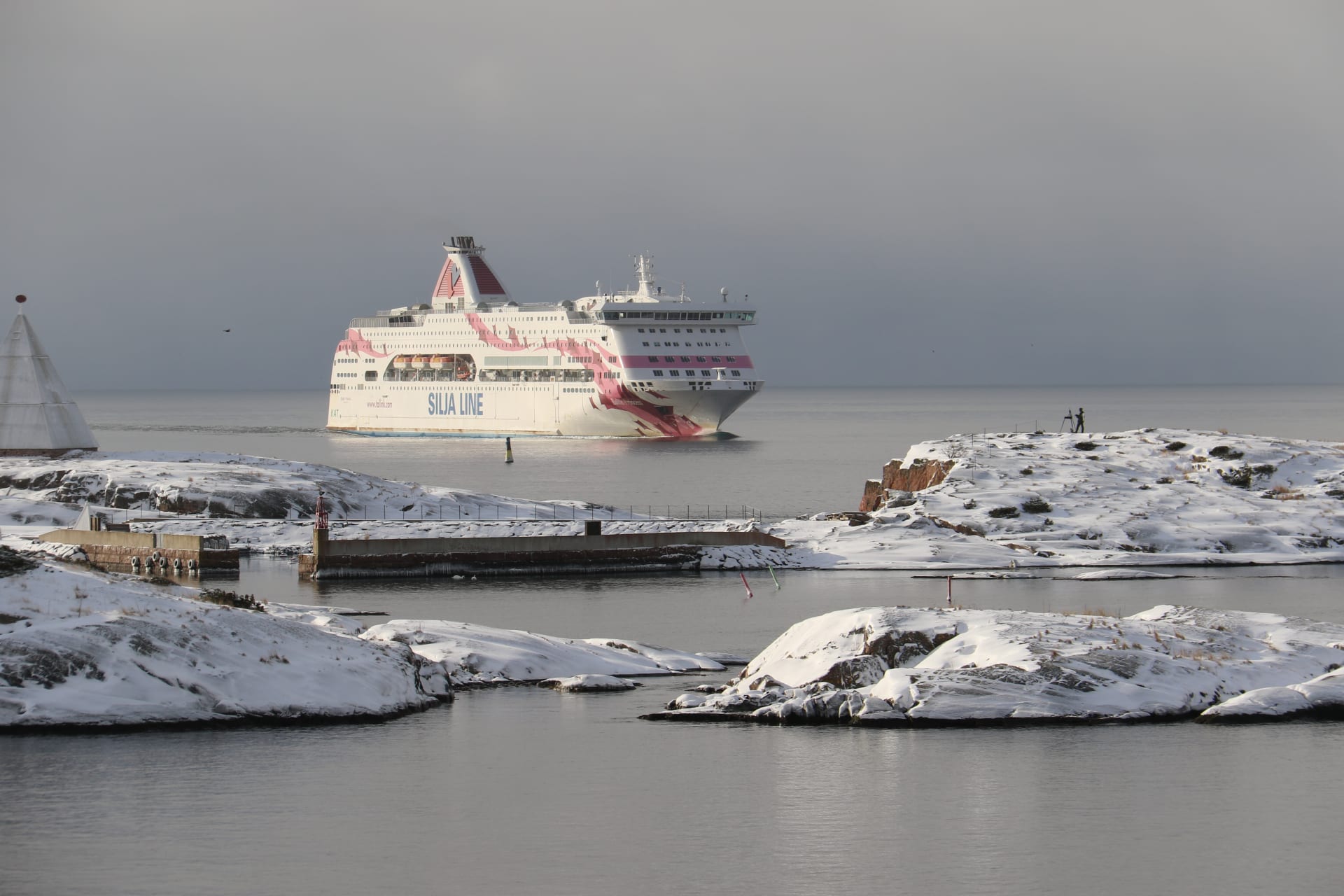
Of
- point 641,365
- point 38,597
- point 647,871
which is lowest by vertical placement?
point 647,871

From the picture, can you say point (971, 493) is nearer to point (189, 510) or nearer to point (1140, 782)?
point (189, 510)

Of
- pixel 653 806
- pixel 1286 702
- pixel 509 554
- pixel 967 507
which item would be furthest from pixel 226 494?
pixel 1286 702

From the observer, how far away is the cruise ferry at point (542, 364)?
311 ft

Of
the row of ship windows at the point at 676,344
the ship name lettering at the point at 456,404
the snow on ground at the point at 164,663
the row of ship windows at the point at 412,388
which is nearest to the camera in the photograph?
the snow on ground at the point at 164,663

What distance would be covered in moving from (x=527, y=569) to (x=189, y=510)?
495 inches

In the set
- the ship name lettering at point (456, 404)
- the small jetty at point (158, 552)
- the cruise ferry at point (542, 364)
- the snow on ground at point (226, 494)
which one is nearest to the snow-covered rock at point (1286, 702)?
the small jetty at point (158, 552)

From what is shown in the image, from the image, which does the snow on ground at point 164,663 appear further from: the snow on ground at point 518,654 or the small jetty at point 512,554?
the small jetty at point 512,554

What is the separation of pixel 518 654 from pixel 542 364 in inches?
2998

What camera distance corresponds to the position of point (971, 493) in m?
45.2

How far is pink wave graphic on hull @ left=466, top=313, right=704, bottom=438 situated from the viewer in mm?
94625

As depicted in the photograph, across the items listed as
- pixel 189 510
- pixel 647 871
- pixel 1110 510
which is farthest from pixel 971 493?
pixel 647 871

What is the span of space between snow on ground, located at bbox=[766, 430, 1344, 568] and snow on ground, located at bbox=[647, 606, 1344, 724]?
687 inches

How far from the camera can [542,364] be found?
100 m

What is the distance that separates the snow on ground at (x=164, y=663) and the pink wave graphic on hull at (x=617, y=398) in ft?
236
